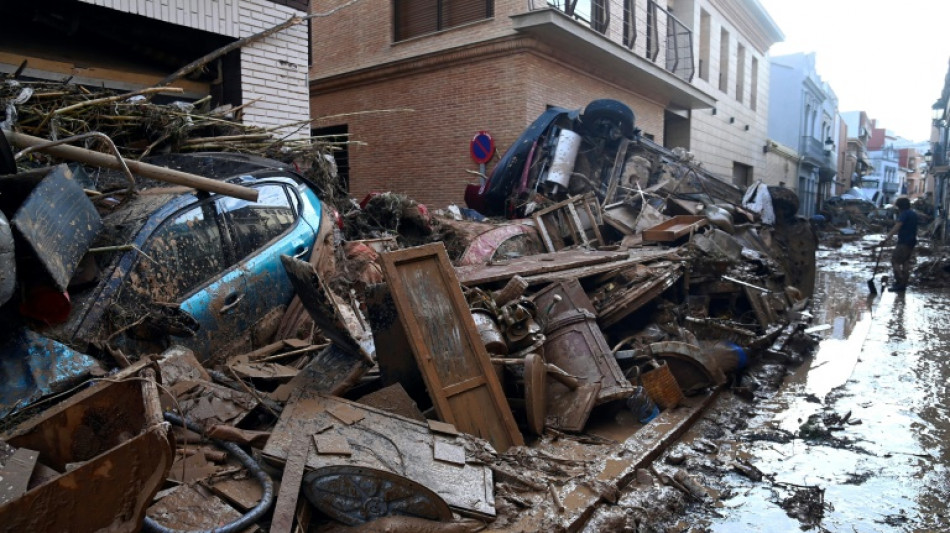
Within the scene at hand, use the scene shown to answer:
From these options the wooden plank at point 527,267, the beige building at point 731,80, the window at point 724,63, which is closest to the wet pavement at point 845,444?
the wooden plank at point 527,267

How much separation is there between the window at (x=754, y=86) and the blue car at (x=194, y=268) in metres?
25.2

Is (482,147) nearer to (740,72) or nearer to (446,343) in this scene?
(446,343)

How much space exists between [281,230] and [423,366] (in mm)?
1917

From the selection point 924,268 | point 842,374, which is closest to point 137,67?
point 842,374

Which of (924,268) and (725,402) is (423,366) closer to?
(725,402)

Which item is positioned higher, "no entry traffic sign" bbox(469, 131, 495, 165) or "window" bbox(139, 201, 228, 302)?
"no entry traffic sign" bbox(469, 131, 495, 165)

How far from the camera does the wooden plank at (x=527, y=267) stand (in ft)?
18.8

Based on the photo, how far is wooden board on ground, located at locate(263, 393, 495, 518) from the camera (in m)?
3.00

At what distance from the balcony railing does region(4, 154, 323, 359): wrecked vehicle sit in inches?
335

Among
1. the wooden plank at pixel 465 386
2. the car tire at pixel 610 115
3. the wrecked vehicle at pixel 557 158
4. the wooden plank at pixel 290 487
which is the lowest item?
the wooden plank at pixel 290 487

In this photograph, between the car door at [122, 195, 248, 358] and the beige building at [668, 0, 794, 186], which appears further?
the beige building at [668, 0, 794, 186]

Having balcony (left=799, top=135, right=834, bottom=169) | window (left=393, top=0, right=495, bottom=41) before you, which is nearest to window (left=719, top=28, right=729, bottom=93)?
window (left=393, top=0, right=495, bottom=41)

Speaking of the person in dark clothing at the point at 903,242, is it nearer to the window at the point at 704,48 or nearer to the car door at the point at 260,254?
the window at the point at 704,48

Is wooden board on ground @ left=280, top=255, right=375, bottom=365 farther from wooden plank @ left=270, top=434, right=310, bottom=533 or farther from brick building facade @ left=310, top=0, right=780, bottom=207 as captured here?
brick building facade @ left=310, top=0, right=780, bottom=207
